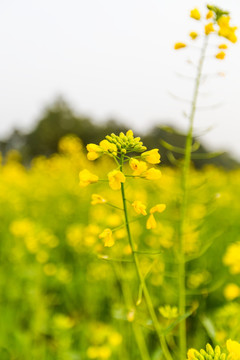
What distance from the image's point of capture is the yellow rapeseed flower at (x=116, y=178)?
2.27 ft

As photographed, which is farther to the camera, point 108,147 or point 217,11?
point 217,11

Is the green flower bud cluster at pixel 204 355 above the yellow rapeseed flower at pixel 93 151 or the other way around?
the other way around

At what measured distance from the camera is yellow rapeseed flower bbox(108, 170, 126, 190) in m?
0.69

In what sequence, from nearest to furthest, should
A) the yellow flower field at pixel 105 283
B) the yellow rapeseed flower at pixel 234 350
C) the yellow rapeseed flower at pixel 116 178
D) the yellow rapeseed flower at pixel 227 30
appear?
the yellow rapeseed flower at pixel 234 350
the yellow rapeseed flower at pixel 116 178
the yellow rapeseed flower at pixel 227 30
the yellow flower field at pixel 105 283

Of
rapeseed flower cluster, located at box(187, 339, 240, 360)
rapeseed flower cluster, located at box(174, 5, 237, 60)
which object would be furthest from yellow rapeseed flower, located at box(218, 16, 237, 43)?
rapeseed flower cluster, located at box(187, 339, 240, 360)

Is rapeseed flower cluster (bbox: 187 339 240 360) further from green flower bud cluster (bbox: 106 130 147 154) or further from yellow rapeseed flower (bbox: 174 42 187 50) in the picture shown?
yellow rapeseed flower (bbox: 174 42 187 50)

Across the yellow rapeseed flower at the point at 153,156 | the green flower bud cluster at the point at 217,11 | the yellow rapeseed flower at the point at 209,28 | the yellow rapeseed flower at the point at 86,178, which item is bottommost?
the yellow rapeseed flower at the point at 86,178

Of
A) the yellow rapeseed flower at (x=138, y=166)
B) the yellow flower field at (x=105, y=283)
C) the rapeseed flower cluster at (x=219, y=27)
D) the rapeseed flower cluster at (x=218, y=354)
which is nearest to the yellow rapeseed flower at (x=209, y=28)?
the rapeseed flower cluster at (x=219, y=27)

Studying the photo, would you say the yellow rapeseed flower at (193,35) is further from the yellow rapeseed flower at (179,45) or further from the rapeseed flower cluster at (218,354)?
the rapeseed flower cluster at (218,354)

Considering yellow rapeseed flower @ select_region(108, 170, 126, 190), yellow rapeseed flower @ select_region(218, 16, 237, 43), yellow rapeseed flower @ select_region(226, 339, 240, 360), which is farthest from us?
yellow rapeseed flower @ select_region(218, 16, 237, 43)

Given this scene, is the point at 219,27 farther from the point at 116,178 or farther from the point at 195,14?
the point at 116,178

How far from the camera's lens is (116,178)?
2.34ft

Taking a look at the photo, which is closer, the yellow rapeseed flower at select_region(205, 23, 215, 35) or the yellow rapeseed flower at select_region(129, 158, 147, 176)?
the yellow rapeseed flower at select_region(129, 158, 147, 176)

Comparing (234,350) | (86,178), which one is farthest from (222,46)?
(234,350)
